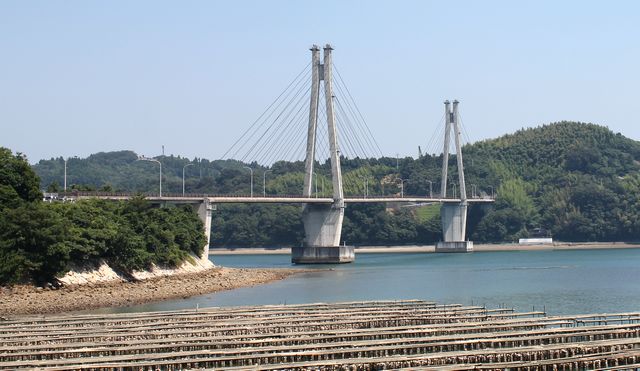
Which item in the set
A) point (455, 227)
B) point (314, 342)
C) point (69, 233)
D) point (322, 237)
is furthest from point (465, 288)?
point (455, 227)

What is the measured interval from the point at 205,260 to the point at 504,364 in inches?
2741

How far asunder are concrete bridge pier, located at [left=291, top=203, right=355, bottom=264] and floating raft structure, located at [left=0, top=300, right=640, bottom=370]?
78738 mm

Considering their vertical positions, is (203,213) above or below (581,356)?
above

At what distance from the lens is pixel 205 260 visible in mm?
103625

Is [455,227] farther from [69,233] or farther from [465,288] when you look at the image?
[69,233]

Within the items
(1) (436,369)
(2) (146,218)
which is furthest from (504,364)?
(2) (146,218)

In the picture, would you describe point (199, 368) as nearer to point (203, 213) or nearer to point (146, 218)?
point (146, 218)

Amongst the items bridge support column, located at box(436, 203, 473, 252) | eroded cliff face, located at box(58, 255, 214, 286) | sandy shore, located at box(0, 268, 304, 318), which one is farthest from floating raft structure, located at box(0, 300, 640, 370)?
bridge support column, located at box(436, 203, 473, 252)

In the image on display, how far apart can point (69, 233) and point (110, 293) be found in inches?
186

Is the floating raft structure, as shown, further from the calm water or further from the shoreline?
the shoreline

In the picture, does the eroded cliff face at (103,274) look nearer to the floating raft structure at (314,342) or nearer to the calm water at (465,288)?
the calm water at (465,288)

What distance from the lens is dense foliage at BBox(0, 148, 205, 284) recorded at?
6731cm

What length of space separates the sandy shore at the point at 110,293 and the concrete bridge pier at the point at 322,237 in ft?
126

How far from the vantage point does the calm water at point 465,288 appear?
223ft
